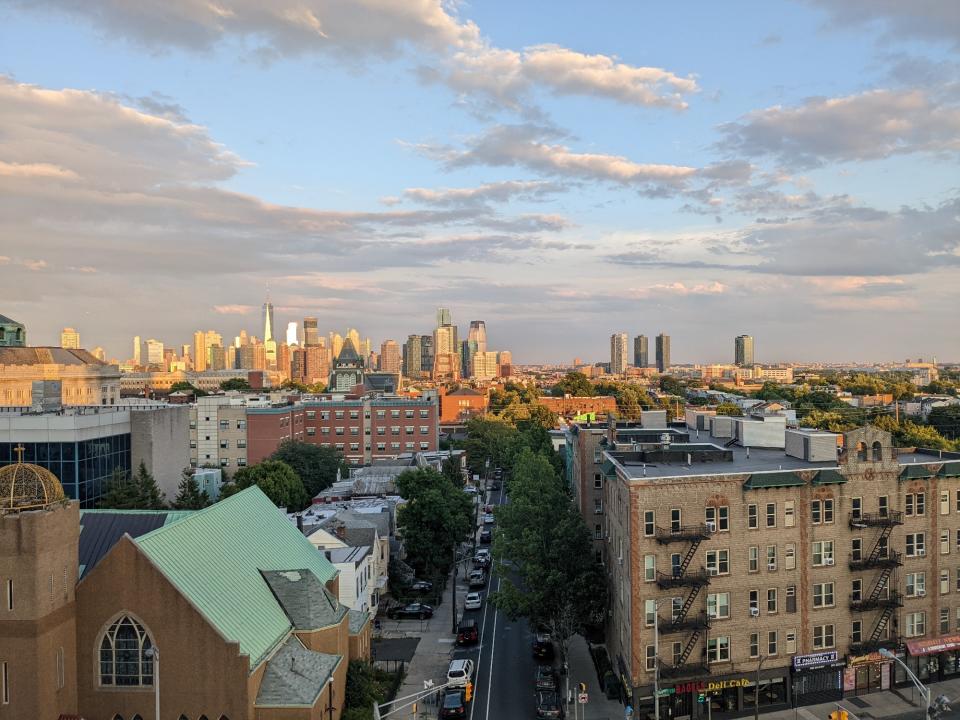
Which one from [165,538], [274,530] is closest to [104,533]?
[165,538]

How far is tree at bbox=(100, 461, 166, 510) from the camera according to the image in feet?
215

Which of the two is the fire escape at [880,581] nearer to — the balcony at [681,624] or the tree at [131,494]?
the balcony at [681,624]

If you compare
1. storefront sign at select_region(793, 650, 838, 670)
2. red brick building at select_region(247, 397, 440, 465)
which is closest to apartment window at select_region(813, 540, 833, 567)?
storefront sign at select_region(793, 650, 838, 670)

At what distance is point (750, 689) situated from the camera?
4662 cm

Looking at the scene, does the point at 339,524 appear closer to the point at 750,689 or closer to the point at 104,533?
the point at 104,533

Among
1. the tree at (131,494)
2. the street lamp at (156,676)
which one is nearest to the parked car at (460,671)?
the street lamp at (156,676)

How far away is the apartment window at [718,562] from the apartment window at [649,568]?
353cm

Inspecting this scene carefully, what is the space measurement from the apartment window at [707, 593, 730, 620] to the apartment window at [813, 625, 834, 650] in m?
6.64

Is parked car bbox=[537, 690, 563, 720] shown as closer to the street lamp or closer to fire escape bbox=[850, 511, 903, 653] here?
fire escape bbox=[850, 511, 903, 653]

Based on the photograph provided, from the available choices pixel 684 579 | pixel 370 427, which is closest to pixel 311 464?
pixel 370 427

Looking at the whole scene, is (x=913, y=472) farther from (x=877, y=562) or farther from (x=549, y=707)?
(x=549, y=707)

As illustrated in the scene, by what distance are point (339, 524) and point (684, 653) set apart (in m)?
35.1

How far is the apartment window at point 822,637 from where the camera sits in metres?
47.6

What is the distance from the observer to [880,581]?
1916 inches
